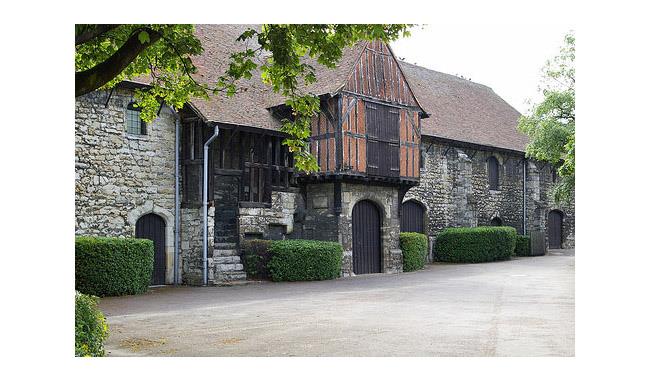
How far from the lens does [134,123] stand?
17016 mm

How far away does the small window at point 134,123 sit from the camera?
1683 cm

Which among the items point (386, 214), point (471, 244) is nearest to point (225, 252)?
point (386, 214)

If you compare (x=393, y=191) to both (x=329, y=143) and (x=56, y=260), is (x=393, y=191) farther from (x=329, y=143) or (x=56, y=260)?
(x=56, y=260)

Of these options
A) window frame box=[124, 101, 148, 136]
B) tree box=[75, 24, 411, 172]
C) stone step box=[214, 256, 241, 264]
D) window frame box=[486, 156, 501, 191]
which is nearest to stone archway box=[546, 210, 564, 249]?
window frame box=[486, 156, 501, 191]

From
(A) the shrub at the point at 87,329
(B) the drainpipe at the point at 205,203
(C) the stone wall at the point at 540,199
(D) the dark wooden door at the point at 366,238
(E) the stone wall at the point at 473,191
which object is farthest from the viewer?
(C) the stone wall at the point at 540,199

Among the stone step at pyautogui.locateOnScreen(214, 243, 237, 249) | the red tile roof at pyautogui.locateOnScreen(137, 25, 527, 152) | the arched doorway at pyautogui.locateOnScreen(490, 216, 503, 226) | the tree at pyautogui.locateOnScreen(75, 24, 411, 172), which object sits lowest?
the stone step at pyautogui.locateOnScreen(214, 243, 237, 249)

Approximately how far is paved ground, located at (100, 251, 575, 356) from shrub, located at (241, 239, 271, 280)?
2.77 feet

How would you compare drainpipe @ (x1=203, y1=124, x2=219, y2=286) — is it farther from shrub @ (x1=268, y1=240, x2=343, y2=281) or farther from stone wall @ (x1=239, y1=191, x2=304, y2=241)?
shrub @ (x1=268, y1=240, x2=343, y2=281)

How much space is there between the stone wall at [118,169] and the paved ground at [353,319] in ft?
7.19

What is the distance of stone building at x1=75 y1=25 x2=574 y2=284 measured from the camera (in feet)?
54.1

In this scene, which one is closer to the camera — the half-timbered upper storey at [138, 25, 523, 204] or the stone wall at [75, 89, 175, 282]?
the stone wall at [75, 89, 175, 282]

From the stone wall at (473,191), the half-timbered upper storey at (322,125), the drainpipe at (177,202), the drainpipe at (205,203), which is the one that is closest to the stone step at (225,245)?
the drainpipe at (205,203)

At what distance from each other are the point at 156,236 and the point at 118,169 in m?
1.99

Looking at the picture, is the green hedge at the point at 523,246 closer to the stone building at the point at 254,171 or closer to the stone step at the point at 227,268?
the stone building at the point at 254,171
